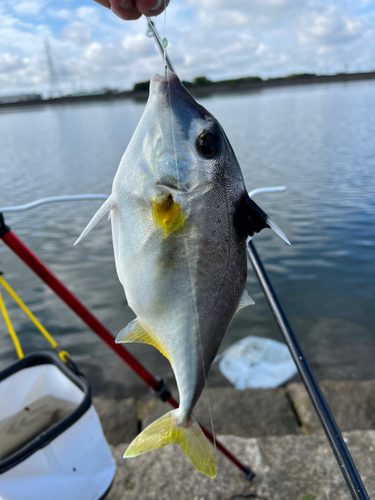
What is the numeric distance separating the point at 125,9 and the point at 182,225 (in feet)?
3.30

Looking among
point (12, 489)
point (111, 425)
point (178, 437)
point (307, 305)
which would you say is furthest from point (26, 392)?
point (307, 305)

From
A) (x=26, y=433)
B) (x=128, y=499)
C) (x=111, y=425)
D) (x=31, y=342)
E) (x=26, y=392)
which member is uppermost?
(x=26, y=392)

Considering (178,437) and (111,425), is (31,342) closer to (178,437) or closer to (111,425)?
(111,425)

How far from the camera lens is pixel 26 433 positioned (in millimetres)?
2719

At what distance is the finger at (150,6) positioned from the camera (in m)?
1.37

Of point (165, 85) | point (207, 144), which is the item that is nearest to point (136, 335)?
point (207, 144)

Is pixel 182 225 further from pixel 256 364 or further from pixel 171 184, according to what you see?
pixel 256 364

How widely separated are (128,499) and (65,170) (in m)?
14.4

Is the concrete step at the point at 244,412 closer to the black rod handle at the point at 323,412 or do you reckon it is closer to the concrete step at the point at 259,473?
the concrete step at the point at 259,473

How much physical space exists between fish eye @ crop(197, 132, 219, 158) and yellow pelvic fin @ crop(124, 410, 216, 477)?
37.5 inches

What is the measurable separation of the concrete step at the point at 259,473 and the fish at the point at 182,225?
1941mm

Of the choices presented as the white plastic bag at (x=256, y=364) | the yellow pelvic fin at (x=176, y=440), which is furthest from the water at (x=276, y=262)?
the yellow pelvic fin at (x=176, y=440)

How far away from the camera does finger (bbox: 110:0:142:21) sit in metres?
1.42

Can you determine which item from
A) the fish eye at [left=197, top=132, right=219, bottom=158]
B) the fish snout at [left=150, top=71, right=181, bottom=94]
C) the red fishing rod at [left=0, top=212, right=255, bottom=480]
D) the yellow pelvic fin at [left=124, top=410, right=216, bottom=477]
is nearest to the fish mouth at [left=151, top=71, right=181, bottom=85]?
the fish snout at [left=150, top=71, right=181, bottom=94]
